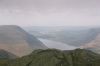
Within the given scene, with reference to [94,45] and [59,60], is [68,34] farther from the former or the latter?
[59,60]

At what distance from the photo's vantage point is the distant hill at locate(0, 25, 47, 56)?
63.5 meters

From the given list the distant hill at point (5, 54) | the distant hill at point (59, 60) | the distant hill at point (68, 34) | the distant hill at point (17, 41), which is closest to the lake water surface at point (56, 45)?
the distant hill at point (68, 34)

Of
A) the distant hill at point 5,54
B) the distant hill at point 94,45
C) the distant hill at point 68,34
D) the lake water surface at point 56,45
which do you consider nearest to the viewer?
the distant hill at point 5,54

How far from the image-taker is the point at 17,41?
6769 cm

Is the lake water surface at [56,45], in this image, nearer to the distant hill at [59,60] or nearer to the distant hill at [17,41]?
the distant hill at [17,41]

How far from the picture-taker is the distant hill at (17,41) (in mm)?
63500

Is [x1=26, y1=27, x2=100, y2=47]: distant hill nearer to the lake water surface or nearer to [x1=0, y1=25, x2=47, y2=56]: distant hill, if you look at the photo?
the lake water surface

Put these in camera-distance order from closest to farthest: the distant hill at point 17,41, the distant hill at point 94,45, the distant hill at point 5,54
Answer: the distant hill at point 5,54 < the distant hill at point 17,41 < the distant hill at point 94,45

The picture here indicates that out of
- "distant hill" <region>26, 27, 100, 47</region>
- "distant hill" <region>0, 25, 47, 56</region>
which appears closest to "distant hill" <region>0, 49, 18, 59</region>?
"distant hill" <region>0, 25, 47, 56</region>

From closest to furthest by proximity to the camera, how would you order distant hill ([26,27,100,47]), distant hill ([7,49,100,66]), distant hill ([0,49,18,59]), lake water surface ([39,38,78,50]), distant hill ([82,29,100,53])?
distant hill ([7,49,100,66]) → distant hill ([0,49,18,59]) → lake water surface ([39,38,78,50]) → distant hill ([82,29,100,53]) → distant hill ([26,27,100,47])

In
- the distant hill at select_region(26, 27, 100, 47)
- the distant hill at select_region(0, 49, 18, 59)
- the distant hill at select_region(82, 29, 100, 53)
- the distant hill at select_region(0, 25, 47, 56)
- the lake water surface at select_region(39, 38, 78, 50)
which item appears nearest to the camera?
the distant hill at select_region(0, 49, 18, 59)

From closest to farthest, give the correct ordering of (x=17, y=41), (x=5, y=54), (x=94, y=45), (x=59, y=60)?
(x=59, y=60) < (x=5, y=54) < (x=94, y=45) < (x=17, y=41)

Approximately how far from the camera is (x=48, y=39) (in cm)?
6438

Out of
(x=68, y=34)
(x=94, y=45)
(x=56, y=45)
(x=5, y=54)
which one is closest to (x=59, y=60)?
(x=56, y=45)
